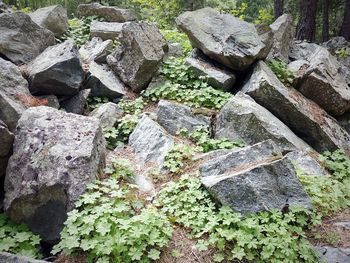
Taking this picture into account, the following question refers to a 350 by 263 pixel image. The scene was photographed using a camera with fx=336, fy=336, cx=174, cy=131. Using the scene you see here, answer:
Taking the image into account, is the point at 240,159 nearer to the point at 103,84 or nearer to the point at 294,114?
the point at 294,114

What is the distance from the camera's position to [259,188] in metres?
4.63

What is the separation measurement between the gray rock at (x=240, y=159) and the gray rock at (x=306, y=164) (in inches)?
40.2

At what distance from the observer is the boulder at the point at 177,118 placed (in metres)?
6.99

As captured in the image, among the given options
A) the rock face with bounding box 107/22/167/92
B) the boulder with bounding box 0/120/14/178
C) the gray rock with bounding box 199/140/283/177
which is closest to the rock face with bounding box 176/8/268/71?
the rock face with bounding box 107/22/167/92

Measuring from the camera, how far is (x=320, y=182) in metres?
5.70

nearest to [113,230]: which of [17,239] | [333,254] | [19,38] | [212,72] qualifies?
[17,239]

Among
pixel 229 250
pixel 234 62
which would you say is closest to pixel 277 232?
pixel 229 250

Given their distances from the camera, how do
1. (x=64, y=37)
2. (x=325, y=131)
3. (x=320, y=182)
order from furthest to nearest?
1. (x=64, y=37)
2. (x=325, y=131)
3. (x=320, y=182)

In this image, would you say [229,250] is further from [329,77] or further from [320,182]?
[329,77]

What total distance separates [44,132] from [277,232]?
368cm

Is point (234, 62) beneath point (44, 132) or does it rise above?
above

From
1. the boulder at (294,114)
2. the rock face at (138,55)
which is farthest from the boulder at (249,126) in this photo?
the rock face at (138,55)

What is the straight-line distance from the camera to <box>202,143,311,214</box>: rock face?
15.1 feet

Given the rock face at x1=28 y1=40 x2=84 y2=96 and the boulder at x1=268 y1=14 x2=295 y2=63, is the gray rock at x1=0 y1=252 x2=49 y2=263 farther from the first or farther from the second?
the boulder at x1=268 y1=14 x2=295 y2=63
